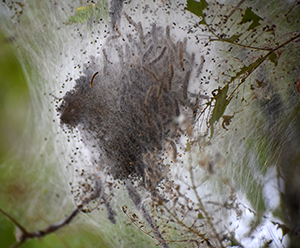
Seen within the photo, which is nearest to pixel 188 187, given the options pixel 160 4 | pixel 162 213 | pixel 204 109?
pixel 162 213

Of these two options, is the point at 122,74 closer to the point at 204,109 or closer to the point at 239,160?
the point at 204,109

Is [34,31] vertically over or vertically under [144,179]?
over

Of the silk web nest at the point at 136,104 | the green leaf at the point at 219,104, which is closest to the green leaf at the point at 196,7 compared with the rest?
the silk web nest at the point at 136,104

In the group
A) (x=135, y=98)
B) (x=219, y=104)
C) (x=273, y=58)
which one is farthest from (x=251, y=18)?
(x=135, y=98)

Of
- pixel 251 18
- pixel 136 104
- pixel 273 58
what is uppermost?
pixel 251 18

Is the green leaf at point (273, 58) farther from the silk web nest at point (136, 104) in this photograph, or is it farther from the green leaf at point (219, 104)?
the silk web nest at point (136, 104)

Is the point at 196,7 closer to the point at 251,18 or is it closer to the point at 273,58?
the point at 251,18

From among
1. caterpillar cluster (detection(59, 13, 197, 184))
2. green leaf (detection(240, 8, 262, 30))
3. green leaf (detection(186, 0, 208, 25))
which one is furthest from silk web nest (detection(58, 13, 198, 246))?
green leaf (detection(240, 8, 262, 30))

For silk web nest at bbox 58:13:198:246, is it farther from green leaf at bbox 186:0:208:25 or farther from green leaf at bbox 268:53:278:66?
green leaf at bbox 268:53:278:66
